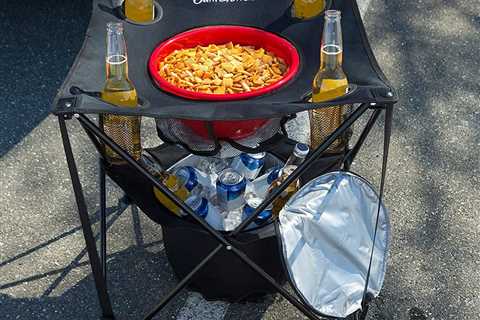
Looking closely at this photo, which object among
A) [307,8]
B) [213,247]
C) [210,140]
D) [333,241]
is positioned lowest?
[213,247]

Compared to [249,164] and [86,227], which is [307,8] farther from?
[86,227]

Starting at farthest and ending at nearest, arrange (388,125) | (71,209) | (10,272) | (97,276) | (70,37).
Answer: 1. (70,37)
2. (71,209)
3. (10,272)
4. (97,276)
5. (388,125)

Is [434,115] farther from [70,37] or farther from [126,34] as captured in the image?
[70,37]

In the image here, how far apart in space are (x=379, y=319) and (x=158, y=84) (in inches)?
42.6

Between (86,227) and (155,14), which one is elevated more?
(155,14)

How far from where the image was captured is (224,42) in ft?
8.09

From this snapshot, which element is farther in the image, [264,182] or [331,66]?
[264,182]

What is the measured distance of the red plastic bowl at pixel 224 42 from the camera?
2.12 meters

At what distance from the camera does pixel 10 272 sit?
2.54 meters

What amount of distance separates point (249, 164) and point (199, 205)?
0.27 m

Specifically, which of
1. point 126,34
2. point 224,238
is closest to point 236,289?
point 224,238

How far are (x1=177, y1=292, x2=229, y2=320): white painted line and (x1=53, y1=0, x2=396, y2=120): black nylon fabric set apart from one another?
74 cm

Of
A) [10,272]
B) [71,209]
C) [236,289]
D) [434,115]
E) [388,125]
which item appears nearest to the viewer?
[388,125]

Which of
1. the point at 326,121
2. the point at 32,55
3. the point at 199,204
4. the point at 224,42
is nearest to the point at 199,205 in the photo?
the point at 199,204
